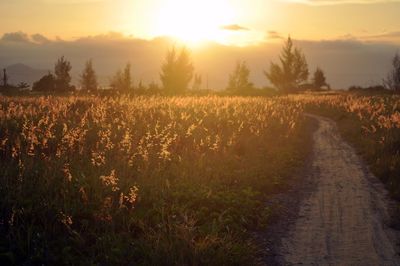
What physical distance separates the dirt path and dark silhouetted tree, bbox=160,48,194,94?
54.7m

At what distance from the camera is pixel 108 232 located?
7848mm

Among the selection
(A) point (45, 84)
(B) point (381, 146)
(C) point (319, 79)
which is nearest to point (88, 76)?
(A) point (45, 84)

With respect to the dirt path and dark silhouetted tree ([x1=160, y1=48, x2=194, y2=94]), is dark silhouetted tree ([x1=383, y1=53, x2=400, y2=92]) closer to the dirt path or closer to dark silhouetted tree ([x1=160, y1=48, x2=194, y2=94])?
dark silhouetted tree ([x1=160, y1=48, x2=194, y2=94])

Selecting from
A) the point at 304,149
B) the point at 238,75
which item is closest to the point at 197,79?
the point at 238,75

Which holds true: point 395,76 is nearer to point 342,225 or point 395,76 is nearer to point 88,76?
point 88,76

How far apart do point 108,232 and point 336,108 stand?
3098 cm

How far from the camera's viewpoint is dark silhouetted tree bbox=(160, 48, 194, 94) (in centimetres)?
6819

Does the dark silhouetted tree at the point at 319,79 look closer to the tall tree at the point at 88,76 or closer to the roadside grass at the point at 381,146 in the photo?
the tall tree at the point at 88,76

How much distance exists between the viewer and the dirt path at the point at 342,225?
24.6 feet

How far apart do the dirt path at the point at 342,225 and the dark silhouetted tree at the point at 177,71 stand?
54.7 metres

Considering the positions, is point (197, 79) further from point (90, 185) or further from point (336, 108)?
point (90, 185)

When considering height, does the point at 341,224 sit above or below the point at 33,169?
below

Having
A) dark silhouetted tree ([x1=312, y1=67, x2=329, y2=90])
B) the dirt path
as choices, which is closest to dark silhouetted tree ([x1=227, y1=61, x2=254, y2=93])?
dark silhouetted tree ([x1=312, y1=67, x2=329, y2=90])

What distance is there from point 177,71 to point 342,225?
60.6m
